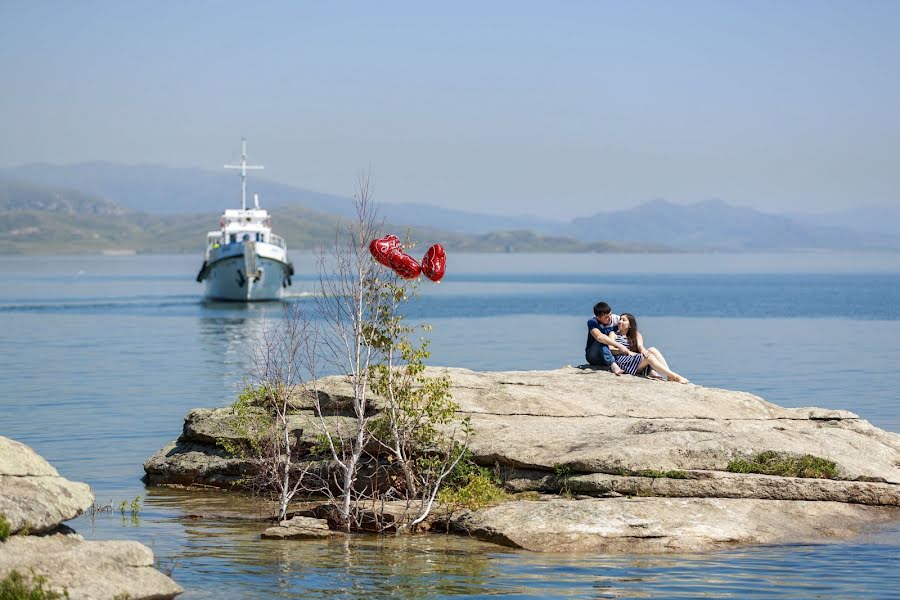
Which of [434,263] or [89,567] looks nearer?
[89,567]

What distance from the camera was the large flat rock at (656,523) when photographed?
13.0 metres

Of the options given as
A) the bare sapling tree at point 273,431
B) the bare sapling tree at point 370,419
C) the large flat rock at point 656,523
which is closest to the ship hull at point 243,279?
the bare sapling tree at point 273,431

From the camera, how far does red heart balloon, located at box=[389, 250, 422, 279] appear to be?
14461 mm

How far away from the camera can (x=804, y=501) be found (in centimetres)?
1417

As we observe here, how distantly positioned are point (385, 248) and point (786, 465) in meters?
5.59

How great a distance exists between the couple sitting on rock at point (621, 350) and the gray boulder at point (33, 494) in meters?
9.50

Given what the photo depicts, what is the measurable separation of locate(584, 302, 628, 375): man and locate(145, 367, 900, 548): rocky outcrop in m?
0.53

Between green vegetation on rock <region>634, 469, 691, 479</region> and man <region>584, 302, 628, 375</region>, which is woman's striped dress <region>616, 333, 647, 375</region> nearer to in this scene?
man <region>584, 302, 628, 375</region>

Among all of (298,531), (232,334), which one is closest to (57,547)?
(298,531)

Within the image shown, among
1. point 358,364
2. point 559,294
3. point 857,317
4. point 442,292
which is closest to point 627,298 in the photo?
point 559,294

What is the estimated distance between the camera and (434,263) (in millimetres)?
15625

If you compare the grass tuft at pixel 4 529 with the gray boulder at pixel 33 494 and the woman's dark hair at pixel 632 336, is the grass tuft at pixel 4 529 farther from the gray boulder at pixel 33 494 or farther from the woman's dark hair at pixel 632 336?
the woman's dark hair at pixel 632 336

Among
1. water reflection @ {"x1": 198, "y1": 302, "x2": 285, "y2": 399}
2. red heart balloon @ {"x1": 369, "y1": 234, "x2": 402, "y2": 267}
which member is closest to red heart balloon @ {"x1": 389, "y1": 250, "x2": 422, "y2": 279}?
red heart balloon @ {"x1": 369, "y1": 234, "x2": 402, "y2": 267}

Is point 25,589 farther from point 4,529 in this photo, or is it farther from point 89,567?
point 4,529
